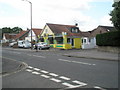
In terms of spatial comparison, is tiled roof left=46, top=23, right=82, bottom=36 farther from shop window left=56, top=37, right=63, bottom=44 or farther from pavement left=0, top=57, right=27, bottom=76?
pavement left=0, top=57, right=27, bottom=76

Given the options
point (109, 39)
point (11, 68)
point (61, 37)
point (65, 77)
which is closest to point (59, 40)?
point (61, 37)

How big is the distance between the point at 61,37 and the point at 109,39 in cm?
1603

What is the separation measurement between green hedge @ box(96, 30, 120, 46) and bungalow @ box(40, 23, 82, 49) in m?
11.8

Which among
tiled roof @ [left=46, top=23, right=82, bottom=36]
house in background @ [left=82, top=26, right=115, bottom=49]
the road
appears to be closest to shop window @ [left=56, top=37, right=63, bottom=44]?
tiled roof @ [left=46, top=23, right=82, bottom=36]

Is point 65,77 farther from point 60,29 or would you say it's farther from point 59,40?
point 60,29

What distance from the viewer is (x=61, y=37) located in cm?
3612

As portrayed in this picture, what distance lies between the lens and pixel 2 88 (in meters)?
6.15

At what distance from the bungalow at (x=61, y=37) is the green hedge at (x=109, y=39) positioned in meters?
11.8

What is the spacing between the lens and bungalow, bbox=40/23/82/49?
35250 millimetres

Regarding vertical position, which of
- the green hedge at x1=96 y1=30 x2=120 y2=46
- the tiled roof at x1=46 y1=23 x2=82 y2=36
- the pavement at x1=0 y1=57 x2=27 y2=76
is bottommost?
the pavement at x1=0 y1=57 x2=27 y2=76

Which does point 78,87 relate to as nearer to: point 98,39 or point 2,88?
point 2,88

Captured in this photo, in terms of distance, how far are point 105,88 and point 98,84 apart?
21.6 inches

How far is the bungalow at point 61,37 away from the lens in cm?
3525

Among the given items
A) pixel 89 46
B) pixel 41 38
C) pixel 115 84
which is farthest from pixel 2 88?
pixel 41 38
